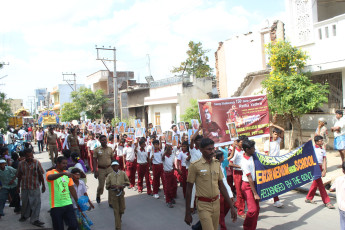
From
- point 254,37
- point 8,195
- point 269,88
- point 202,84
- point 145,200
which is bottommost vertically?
point 145,200

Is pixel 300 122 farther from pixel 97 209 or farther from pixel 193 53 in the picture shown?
pixel 193 53

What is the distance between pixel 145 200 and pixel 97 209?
1.32m

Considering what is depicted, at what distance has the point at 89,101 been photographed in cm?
3303

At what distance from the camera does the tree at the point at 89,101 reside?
3278cm

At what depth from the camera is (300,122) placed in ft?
45.4

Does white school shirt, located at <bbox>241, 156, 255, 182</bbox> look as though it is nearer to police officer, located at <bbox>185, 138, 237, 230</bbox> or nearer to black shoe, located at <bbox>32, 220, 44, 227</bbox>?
police officer, located at <bbox>185, 138, 237, 230</bbox>

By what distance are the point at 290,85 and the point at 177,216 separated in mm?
7434

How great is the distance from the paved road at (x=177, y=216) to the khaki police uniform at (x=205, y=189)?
6.78 ft

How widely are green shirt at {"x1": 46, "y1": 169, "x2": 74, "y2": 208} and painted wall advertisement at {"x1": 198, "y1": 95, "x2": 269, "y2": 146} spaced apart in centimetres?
334

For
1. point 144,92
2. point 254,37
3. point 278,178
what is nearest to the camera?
point 278,178

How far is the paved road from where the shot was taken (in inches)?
236

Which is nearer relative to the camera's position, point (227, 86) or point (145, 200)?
point (145, 200)

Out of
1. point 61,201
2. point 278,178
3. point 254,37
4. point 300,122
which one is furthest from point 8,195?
point 254,37

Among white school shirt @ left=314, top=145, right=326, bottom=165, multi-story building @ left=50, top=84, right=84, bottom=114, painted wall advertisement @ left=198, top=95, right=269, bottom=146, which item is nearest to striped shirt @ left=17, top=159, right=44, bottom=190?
painted wall advertisement @ left=198, top=95, right=269, bottom=146
